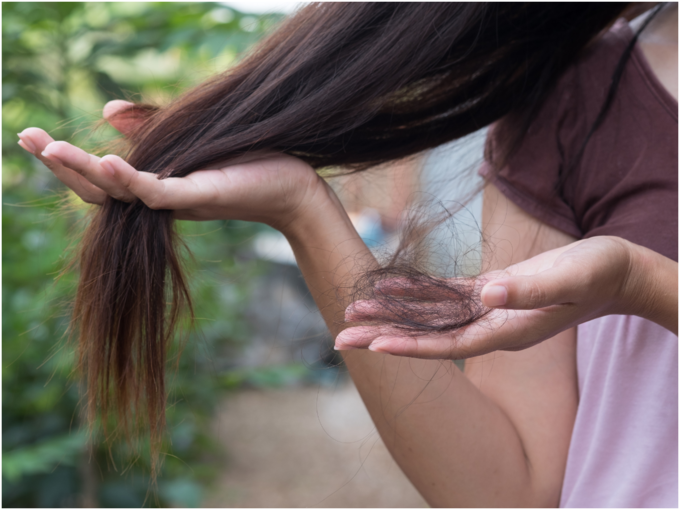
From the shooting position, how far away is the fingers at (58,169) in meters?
0.60

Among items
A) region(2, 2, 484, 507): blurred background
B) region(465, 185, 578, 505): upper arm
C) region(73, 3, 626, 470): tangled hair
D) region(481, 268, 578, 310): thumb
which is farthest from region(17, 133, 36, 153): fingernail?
region(465, 185, 578, 505): upper arm

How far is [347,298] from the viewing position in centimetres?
75

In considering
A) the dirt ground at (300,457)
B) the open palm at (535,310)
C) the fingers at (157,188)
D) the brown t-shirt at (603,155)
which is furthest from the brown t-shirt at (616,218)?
the dirt ground at (300,457)

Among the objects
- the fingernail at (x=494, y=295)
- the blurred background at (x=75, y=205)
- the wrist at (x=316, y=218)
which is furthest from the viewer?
the blurred background at (x=75, y=205)

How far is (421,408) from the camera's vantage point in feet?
2.67

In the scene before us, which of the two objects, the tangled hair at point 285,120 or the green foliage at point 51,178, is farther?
the green foliage at point 51,178

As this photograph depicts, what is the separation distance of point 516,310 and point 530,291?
0.11m

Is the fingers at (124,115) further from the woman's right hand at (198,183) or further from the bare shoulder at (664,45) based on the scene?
the bare shoulder at (664,45)

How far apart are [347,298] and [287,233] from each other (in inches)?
5.4

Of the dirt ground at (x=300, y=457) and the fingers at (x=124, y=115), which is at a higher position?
the fingers at (x=124, y=115)

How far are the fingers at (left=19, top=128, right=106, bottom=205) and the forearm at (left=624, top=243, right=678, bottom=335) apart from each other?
664 mm

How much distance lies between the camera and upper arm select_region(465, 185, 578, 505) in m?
0.90

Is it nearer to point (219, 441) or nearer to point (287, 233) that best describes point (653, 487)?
point (287, 233)

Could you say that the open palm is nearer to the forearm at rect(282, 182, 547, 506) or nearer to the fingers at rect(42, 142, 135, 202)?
the forearm at rect(282, 182, 547, 506)
